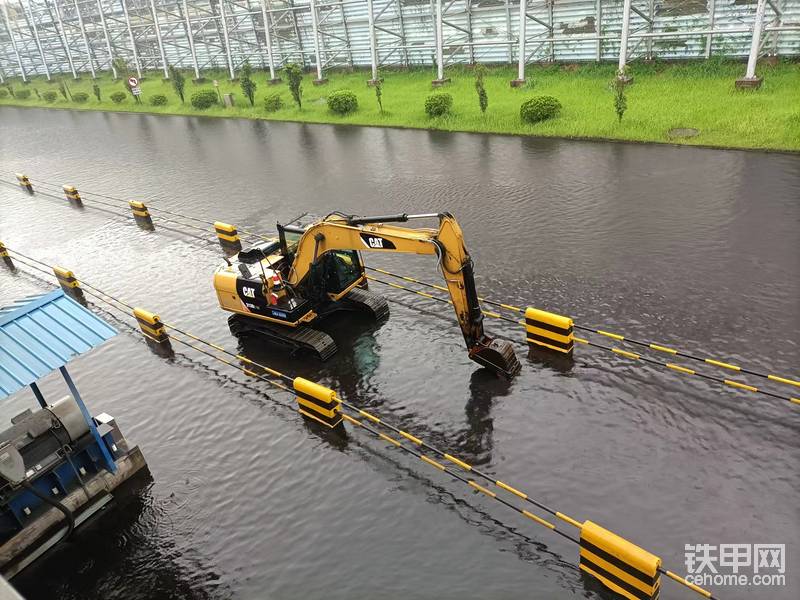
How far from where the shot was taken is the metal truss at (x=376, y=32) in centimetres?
3334

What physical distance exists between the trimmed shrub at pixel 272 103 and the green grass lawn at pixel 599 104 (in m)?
0.48

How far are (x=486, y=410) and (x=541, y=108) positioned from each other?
22.7m

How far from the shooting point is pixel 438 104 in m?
34.4

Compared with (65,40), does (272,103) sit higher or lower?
lower

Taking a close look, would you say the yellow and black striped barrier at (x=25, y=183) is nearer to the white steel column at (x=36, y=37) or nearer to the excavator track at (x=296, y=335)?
the excavator track at (x=296, y=335)

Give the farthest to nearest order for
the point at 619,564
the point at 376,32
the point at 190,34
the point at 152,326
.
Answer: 1. the point at 190,34
2. the point at 376,32
3. the point at 152,326
4. the point at 619,564

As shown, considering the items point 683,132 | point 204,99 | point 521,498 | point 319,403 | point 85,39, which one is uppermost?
point 85,39

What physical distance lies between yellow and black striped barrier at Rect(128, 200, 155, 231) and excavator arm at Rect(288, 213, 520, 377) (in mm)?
13890

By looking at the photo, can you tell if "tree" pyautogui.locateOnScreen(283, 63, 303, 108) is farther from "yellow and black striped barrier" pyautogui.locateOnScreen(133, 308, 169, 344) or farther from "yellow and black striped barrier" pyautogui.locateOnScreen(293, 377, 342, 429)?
"yellow and black striped barrier" pyautogui.locateOnScreen(293, 377, 342, 429)

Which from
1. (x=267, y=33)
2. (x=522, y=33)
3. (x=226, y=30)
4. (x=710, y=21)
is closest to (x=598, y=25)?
(x=522, y=33)

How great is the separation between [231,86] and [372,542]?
50432 millimetres

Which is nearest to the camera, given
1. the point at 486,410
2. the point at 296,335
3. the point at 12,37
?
the point at 486,410

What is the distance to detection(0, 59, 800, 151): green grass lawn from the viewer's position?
26.4 metres

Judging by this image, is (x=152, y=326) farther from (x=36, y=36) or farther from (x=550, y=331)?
(x=36, y=36)
